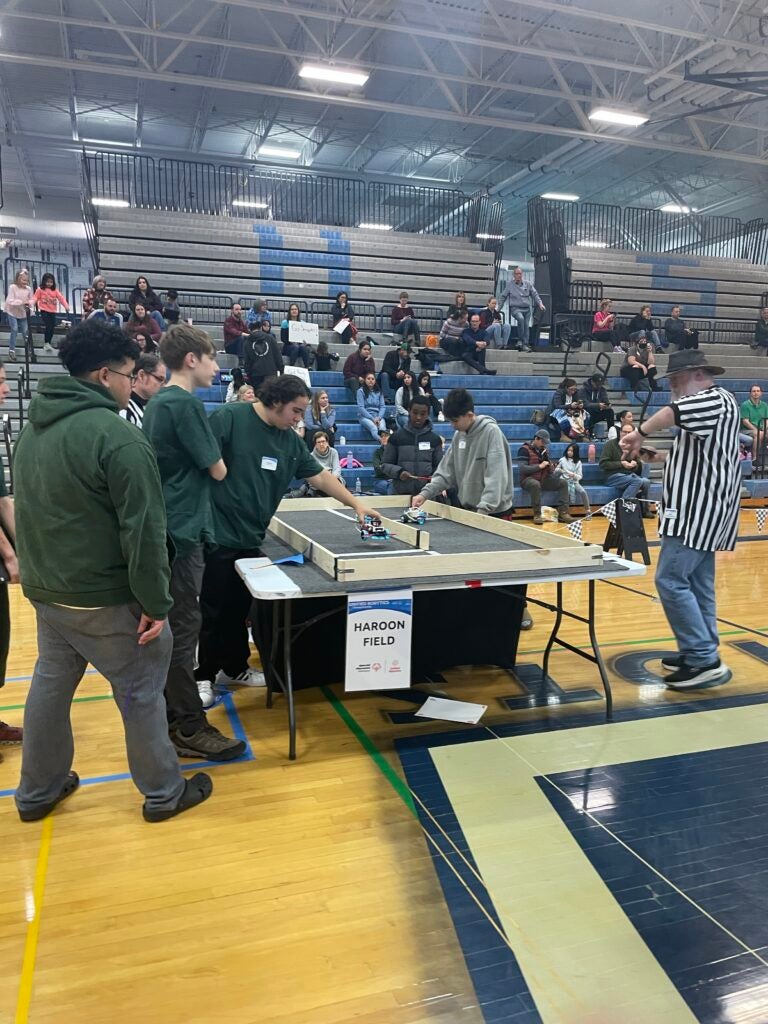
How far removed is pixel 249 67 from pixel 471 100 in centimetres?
420

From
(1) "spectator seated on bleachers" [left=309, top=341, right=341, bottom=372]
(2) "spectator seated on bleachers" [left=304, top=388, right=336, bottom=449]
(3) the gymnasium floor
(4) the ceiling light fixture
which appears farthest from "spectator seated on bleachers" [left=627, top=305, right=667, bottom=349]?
(3) the gymnasium floor

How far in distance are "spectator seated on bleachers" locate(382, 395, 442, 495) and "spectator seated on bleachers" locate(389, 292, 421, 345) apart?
471 centimetres

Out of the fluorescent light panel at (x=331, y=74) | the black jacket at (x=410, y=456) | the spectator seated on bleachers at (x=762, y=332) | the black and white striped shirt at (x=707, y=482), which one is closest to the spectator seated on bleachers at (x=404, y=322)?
the fluorescent light panel at (x=331, y=74)

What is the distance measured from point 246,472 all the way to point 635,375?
10864 millimetres

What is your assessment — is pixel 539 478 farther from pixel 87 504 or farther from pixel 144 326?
pixel 87 504

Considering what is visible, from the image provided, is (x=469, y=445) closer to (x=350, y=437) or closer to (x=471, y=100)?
(x=350, y=437)

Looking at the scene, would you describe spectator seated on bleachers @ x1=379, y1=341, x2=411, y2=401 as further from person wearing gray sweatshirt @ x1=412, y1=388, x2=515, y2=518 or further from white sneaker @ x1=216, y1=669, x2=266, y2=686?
white sneaker @ x1=216, y1=669, x2=266, y2=686

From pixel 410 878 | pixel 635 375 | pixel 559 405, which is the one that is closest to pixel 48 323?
pixel 559 405

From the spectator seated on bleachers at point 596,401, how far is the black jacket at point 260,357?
4826 millimetres

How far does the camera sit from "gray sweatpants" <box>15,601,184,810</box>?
7.42ft

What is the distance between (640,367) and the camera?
12.6m

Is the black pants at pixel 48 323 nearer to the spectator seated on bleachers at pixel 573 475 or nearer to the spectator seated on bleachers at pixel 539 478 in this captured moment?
the spectator seated on bleachers at pixel 539 478

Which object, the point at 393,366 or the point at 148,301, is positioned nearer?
the point at 148,301

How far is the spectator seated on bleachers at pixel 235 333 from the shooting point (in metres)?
→ 11.0
